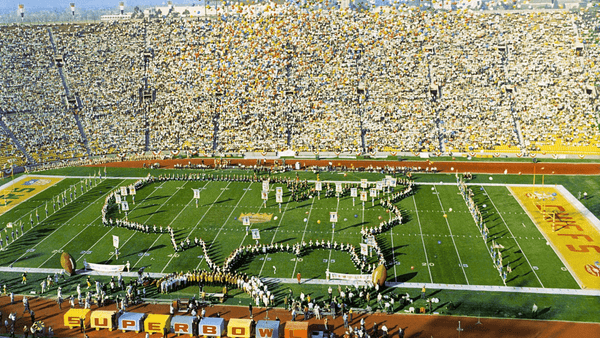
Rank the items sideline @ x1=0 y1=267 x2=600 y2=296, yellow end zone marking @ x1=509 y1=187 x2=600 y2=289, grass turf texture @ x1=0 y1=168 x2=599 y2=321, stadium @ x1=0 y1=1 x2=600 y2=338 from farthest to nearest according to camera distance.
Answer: grass turf texture @ x1=0 y1=168 x2=599 y2=321 → yellow end zone marking @ x1=509 y1=187 x2=600 y2=289 → sideline @ x1=0 y1=267 x2=600 y2=296 → stadium @ x1=0 y1=1 x2=600 y2=338

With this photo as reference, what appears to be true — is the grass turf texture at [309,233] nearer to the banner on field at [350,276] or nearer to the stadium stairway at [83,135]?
the banner on field at [350,276]

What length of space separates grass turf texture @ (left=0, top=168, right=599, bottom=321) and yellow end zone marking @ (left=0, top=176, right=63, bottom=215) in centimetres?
125

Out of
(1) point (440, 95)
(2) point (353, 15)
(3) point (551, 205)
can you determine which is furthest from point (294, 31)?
(3) point (551, 205)

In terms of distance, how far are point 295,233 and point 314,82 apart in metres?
33.4

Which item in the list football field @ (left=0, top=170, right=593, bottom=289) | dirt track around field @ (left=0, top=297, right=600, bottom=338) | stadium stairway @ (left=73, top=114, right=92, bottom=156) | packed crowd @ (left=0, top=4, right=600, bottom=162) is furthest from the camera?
stadium stairway @ (left=73, top=114, right=92, bottom=156)

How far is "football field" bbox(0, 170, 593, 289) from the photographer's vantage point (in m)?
34.2

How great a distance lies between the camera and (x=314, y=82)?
6919cm

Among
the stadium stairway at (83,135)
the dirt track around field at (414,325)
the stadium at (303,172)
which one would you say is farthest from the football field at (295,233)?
the stadium stairway at (83,135)

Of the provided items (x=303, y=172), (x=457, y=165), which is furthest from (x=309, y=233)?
(x=457, y=165)

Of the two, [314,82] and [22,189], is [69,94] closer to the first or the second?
[22,189]

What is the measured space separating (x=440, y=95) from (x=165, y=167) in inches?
1310

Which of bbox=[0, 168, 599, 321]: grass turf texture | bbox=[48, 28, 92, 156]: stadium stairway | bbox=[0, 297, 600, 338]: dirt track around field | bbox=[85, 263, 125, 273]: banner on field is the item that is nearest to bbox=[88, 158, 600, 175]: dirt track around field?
bbox=[0, 168, 599, 321]: grass turf texture

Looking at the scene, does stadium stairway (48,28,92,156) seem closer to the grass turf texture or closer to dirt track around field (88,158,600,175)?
dirt track around field (88,158,600,175)

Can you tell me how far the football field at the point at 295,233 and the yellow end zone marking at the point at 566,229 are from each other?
2.14 ft
